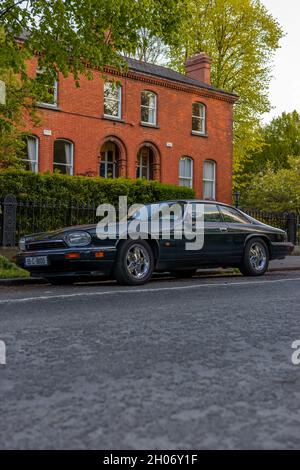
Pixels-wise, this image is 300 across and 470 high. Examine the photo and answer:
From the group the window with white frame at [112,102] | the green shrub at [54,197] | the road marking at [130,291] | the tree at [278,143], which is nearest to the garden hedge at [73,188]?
the green shrub at [54,197]

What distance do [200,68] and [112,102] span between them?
8665 millimetres

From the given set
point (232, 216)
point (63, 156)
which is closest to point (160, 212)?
point (232, 216)

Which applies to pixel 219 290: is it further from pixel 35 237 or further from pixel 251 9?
pixel 251 9

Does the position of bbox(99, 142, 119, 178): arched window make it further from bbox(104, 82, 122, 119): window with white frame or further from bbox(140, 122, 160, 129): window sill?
bbox(140, 122, 160, 129): window sill

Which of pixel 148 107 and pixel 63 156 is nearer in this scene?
pixel 63 156

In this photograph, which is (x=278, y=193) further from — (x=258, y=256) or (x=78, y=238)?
(x=78, y=238)

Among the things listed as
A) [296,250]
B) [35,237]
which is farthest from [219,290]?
[296,250]

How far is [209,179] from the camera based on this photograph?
1136 inches

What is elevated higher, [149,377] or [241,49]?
[241,49]

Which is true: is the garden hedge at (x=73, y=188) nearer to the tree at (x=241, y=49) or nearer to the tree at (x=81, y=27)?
the tree at (x=81, y=27)

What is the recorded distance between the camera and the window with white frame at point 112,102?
24.7 metres

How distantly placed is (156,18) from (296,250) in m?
10.4

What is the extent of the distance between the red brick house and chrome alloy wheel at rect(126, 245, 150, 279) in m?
13.7

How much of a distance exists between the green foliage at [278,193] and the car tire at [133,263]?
64.0ft
